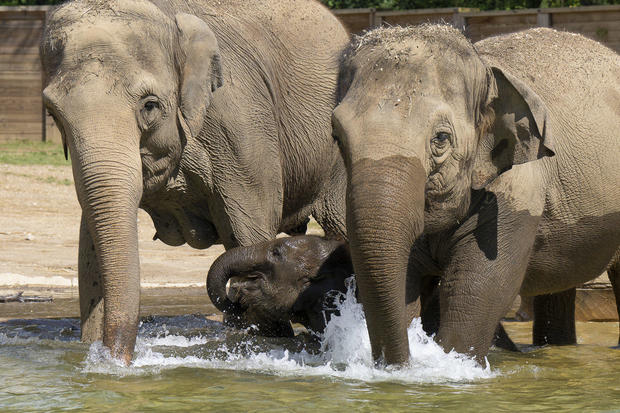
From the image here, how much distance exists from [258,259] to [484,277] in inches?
53.3

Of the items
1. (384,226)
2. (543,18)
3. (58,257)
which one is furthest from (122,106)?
(543,18)

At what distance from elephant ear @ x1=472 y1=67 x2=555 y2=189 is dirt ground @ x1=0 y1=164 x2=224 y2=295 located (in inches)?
196

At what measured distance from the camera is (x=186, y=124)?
6.31 meters

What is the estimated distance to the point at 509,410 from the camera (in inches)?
193

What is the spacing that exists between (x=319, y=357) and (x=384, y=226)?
1628 millimetres

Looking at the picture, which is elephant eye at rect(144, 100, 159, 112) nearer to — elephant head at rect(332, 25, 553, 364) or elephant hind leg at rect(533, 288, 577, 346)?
elephant head at rect(332, 25, 553, 364)

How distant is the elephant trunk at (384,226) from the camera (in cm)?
466

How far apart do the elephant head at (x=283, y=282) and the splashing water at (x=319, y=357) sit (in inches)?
4.2

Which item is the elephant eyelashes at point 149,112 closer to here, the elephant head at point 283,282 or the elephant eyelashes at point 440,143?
the elephant head at point 283,282

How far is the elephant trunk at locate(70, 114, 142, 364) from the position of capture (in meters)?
5.47

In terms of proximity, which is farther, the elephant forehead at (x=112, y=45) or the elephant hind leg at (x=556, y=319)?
the elephant hind leg at (x=556, y=319)

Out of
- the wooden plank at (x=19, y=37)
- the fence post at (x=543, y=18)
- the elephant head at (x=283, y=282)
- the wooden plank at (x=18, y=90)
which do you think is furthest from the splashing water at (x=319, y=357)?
the wooden plank at (x=19, y=37)

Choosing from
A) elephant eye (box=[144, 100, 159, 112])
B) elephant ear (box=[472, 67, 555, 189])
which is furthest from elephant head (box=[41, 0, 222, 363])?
elephant ear (box=[472, 67, 555, 189])

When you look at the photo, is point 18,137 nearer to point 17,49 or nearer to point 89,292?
point 17,49
